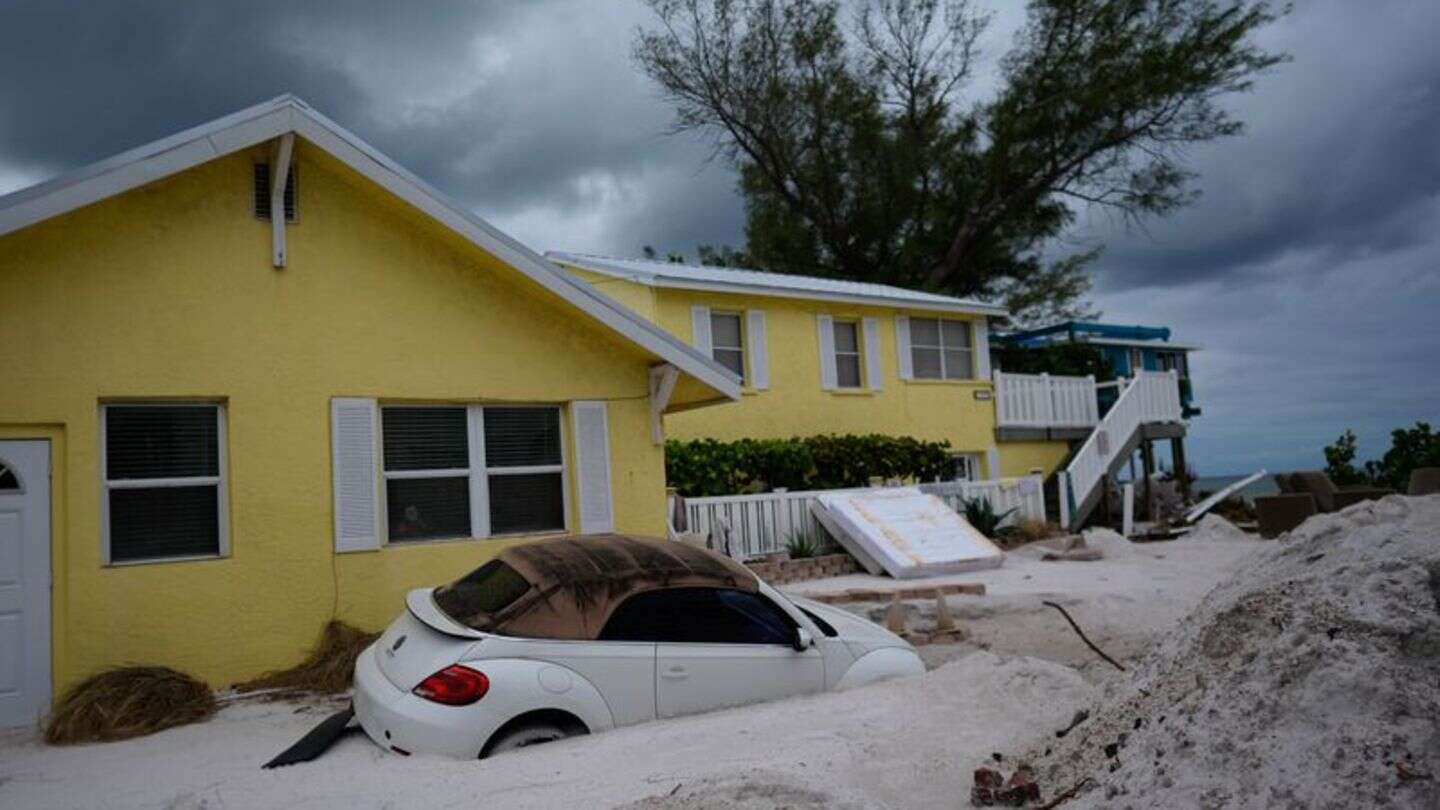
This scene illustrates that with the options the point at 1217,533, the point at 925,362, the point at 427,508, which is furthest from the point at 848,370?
the point at 427,508

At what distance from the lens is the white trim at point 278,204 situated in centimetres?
946

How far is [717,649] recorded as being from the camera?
7051mm

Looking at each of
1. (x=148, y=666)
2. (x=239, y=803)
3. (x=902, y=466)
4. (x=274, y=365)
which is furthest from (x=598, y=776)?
(x=902, y=466)

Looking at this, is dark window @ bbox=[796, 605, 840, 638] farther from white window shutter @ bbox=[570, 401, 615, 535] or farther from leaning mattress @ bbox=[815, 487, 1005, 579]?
leaning mattress @ bbox=[815, 487, 1005, 579]

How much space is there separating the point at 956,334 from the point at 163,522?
60.9ft

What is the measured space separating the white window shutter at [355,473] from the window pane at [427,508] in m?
0.29

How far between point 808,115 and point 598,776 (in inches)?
1296

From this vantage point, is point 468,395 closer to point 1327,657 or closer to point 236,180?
point 236,180

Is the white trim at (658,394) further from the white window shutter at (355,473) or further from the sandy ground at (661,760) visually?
the sandy ground at (661,760)

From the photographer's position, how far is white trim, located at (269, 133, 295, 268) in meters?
9.46

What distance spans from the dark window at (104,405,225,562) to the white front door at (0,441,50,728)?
505 millimetres

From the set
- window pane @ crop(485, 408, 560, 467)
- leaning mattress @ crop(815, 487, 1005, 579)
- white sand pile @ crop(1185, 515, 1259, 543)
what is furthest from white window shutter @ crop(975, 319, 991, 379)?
window pane @ crop(485, 408, 560, 467)

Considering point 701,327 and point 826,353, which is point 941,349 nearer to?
→ point 826,353

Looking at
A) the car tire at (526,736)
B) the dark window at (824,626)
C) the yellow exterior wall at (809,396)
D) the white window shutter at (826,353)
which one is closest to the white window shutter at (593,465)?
the dark window at (824,626)
